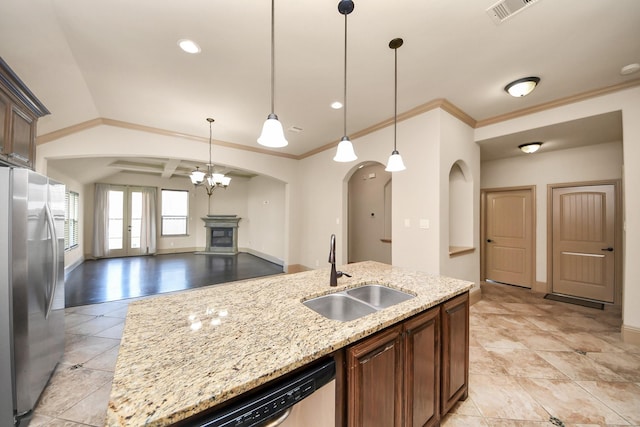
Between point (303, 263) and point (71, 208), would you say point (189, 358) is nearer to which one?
point (303, 263)

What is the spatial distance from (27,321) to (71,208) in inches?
214

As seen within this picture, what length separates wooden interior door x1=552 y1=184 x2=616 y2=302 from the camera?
377 centimetres

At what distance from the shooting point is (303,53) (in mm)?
2211

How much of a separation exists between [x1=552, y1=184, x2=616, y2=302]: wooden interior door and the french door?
34.8ft

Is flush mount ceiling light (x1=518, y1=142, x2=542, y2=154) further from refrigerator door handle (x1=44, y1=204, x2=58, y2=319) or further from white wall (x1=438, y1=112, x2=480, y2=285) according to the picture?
refrigerator door handle (x1=44, y1=204, x2=58, y2=319)

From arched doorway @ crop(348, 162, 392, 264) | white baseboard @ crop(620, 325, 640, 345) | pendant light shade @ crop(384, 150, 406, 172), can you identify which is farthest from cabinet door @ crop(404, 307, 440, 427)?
arched doorway @ crop(348, 162, 392, 264)

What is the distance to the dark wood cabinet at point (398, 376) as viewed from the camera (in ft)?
3.39

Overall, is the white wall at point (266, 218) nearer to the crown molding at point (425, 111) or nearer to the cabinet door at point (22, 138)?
the crown molding at point (425, 111)

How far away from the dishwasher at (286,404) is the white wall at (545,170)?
5250 mm

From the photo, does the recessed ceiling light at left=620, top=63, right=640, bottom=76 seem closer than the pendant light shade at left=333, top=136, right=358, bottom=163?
No

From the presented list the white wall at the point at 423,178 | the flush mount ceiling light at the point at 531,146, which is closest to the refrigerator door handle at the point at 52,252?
the white wall at the point at 423,178

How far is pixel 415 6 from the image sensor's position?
1.71m

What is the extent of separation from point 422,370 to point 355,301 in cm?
55

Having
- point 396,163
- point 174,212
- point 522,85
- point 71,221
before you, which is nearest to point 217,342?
point 396,163
